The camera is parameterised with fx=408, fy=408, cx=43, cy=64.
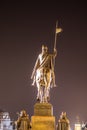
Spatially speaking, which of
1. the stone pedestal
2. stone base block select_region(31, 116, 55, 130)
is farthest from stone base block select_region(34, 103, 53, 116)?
stone base block select_region(31, 116, 55, 130)

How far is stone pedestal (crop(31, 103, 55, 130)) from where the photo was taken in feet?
69.3

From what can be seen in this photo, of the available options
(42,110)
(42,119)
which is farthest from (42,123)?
(42,110)

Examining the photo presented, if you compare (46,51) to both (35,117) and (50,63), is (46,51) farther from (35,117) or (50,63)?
(35,117)

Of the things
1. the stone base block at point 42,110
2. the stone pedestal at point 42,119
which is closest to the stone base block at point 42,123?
the stone pedestal at point 42,119

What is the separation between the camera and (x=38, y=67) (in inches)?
884

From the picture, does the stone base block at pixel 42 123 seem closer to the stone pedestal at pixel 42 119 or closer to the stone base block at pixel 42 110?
the stone pedestal at pixel 42 119

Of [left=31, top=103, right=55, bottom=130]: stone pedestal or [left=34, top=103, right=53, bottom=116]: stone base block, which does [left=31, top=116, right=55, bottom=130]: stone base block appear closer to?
[left=31, top=103, right=55, bottom=130]: stone pedestal

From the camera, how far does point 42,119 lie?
21188mm

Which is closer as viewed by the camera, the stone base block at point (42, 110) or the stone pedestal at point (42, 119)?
the stone pedestal at point (42, 119)

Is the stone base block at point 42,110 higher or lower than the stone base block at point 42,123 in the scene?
higher

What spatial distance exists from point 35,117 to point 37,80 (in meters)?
2.23

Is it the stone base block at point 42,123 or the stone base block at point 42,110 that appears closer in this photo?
the stone base block at point 42,123

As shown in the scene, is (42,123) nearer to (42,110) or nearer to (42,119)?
(42,119)

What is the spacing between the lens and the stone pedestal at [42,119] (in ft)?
69.3
